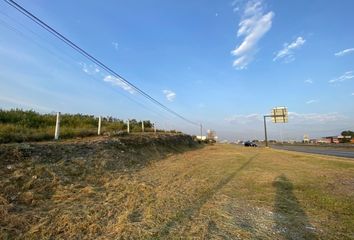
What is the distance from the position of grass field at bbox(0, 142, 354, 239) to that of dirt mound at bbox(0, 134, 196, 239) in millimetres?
23

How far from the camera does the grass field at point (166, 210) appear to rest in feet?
16.1

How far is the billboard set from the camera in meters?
53.4

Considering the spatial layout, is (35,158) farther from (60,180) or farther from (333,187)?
(333,187)

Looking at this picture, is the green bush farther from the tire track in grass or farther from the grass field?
the tire track in grass

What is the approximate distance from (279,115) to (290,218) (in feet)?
168

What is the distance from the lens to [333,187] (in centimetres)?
1041

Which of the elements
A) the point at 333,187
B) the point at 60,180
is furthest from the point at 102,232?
the point at 333,187

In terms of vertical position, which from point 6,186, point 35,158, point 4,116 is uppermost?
point 4,116

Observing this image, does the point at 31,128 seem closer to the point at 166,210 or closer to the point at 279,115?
the point at 166,210

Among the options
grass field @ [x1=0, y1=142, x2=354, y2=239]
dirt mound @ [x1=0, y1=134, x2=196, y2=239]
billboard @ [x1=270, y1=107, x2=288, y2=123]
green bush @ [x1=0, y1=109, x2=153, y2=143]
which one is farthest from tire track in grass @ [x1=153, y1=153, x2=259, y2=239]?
billboard @ [x1=270, y1=107, x2=288, y2=123]

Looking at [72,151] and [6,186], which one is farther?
[72,151]

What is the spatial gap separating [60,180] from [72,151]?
121 inches

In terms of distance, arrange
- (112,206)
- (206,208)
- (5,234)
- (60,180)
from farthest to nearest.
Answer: (60,180) → (206,208) → (112,206) → (5,234)

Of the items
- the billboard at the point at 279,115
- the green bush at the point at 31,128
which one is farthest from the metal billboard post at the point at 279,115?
the green bush at the point at 31,128
